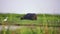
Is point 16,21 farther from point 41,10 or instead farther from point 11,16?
point 41,10

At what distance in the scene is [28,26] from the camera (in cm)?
113

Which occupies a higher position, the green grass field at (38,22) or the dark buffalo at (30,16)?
the dark buffalo at (30,16)

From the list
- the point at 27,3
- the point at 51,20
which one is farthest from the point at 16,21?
the point at 51,20

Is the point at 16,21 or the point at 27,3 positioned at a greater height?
the point at 27,3

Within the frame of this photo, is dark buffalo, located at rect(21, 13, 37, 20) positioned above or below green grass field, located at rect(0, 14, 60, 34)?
above

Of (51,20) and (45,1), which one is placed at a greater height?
(45,1)

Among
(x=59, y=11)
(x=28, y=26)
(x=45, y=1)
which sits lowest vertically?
(x=28, y=26)

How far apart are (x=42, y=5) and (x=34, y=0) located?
9 centimetres

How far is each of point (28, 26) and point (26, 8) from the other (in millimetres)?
190

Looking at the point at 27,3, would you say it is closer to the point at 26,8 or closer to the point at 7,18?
the point at 26,8

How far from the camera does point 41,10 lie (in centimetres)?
121

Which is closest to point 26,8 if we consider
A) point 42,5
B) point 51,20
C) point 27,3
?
point 27,3

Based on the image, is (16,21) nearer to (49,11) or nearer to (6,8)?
(6,8)

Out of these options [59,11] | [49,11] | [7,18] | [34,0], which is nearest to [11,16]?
[7,18]
